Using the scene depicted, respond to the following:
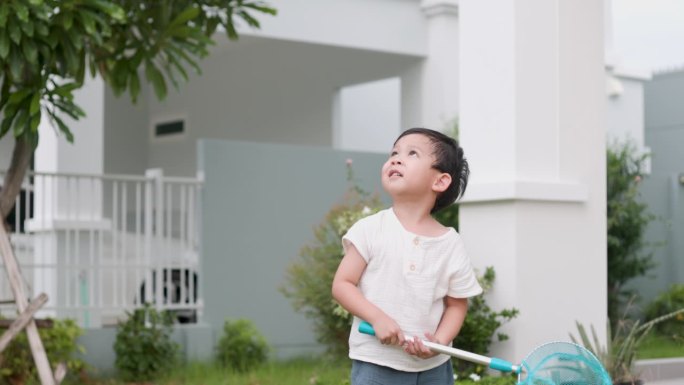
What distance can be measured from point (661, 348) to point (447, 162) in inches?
217

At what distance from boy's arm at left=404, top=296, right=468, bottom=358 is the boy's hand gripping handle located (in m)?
0.03

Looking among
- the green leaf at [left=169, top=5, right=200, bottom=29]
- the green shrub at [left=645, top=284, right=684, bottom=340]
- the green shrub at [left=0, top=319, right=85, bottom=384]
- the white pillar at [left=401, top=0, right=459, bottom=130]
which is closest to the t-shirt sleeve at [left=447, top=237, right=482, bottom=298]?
the green leaf at [left=169, top=5, right=200, bottom=29]

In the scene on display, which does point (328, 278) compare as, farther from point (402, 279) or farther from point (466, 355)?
point (466, 355)

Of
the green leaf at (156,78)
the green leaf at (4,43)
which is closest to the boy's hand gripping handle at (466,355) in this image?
the green leaf at (4,43)

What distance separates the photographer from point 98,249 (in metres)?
8.98

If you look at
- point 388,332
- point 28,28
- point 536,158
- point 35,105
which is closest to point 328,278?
point 536,158

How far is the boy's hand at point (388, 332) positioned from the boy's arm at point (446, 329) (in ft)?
0.10

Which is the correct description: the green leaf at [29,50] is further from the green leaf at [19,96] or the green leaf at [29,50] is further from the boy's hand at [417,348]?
the boy's hand at [417,348]

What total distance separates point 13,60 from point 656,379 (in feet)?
14.4

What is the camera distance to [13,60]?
664cm

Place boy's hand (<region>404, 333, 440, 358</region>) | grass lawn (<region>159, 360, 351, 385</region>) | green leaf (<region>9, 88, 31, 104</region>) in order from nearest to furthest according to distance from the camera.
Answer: boy's hand (<region>404, 333, 440, 358</region>)
green leaf (<region>9, 88, 31, 104</region>)
grass lawn (<region>159, 360, 351, 385</region>)

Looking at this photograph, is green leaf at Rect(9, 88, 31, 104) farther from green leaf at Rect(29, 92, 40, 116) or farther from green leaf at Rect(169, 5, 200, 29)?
green leaf at Rect(169, 5, 200, 29)

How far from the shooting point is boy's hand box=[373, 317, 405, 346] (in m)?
3.33

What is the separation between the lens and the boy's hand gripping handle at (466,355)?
10.5 feet
